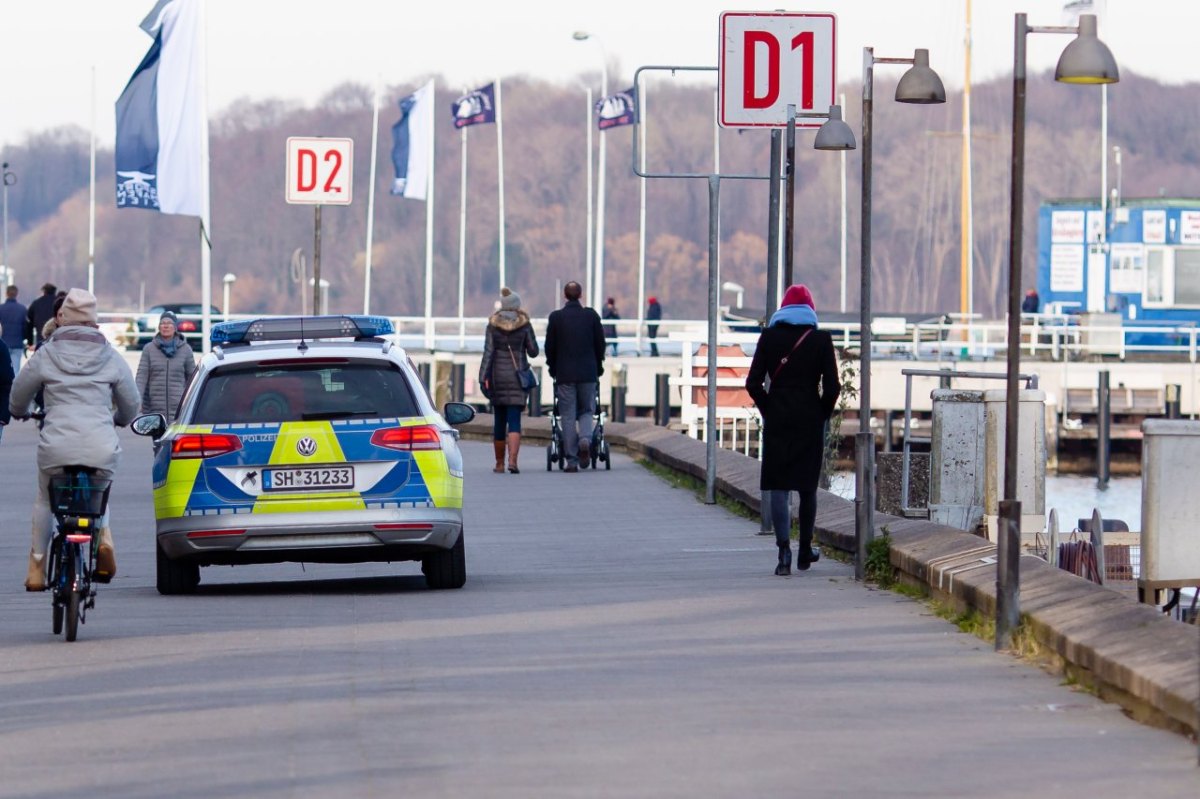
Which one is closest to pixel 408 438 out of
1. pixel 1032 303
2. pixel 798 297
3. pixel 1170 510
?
pixel 798 297

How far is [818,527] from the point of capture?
15398 millimetres

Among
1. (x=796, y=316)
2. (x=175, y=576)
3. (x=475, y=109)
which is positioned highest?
(x=475, y=109)

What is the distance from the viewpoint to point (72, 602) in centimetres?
1062

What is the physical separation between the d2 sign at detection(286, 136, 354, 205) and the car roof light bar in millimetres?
9963

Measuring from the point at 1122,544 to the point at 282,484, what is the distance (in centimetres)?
959

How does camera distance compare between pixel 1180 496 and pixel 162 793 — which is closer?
pixel 162 793

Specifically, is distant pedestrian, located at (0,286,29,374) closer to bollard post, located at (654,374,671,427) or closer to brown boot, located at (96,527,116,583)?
bollard post, located at (654,374,671,427)

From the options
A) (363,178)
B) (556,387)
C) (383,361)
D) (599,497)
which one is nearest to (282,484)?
(383,361)

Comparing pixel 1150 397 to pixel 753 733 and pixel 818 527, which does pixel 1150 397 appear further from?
pixel 753 733

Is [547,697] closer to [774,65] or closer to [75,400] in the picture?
[75,400]

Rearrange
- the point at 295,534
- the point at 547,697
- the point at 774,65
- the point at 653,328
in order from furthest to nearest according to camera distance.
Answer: the point at 653,328 → the point at 774,65 → the point at 295,534 → the point at 547,697

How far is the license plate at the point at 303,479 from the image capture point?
12.5 metres

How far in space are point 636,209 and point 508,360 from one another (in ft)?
374

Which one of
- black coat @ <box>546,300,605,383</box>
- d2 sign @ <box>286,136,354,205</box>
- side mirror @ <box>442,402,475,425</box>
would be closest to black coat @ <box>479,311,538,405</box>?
black coat @ <box>546,300,605,383</box>
